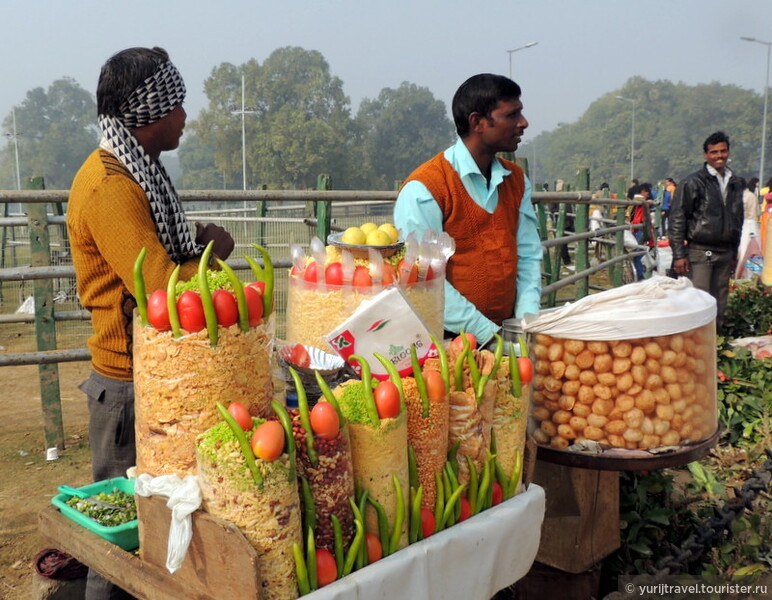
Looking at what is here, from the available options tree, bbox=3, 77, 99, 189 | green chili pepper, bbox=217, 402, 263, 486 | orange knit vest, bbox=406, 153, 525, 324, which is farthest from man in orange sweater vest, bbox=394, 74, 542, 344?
tree, bbox=3, 77, 99, 189

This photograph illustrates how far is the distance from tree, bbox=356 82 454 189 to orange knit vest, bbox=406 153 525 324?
241 ft

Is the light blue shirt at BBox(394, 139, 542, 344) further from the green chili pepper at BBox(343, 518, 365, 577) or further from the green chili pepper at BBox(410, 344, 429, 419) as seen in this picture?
the green chili pepper at BBox(343, 518, 365, 577)

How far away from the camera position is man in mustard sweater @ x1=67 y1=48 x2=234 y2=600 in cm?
174

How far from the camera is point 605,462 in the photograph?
6.84ft

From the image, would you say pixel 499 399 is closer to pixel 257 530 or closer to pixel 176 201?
pixel 257 530

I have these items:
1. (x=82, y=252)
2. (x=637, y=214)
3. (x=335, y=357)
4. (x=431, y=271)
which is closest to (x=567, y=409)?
(x=431, y=271)

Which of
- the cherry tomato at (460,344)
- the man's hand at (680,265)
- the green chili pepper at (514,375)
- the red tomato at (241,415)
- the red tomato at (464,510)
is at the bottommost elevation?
the red tomato at (464,510)

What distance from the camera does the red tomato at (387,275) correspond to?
1822mm

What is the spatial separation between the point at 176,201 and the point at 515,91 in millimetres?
1285

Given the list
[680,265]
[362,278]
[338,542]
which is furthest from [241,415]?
[680,265]

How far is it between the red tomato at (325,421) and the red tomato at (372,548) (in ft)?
0.81

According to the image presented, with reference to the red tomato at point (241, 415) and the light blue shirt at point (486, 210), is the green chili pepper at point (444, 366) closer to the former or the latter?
the red tomato at point (241, 415)

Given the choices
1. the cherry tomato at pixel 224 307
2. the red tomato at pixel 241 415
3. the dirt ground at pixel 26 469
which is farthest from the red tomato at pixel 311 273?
the dirt ground at pixel 26 469

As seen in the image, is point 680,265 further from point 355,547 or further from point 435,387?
point 355,547
